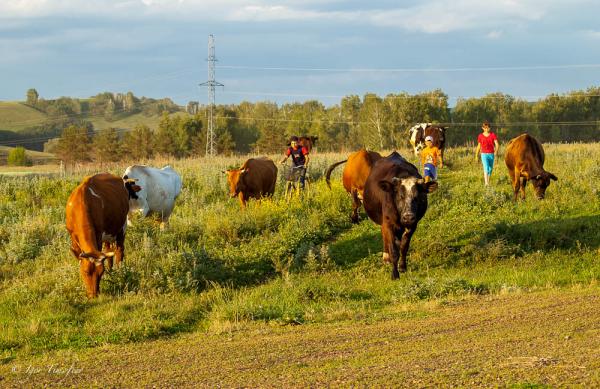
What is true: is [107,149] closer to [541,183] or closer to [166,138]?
[166,138]

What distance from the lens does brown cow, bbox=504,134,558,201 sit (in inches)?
822

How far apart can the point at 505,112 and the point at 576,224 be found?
70.1 meters

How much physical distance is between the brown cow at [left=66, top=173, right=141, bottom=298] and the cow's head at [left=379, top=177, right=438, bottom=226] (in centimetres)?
506

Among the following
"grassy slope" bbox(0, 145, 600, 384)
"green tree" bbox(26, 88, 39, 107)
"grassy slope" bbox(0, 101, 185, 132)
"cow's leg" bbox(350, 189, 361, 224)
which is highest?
Answer: "green tree" bbox(26, 88, 39, 107)

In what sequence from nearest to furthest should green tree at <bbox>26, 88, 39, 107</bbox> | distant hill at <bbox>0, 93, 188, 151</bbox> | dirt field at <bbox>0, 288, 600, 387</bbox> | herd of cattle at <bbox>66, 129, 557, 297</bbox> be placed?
dirt field at <bbox>0, 288, 600, 387</bbox> < herd of cattle at <bbox>66, 129, 557, 297</bbox> < distant hill at <bbox>0, 93, 188, 151</bbox> < green tree at <bbox>26, 88, 39, 107</bbox>

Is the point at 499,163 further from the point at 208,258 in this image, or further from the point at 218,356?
the point at 218,356

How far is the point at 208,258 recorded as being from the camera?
15820 millimetres

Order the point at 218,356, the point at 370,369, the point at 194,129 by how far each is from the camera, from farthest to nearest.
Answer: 1. the point at 194,129
2. the point at 218,356
3. the point at 370,369

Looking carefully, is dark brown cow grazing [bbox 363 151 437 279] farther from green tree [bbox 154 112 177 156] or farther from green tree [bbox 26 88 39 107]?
green tree [bbox 26 88 39 107]

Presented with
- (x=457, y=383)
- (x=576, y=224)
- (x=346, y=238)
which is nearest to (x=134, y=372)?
(x=457, y=383)

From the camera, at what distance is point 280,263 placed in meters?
16.0

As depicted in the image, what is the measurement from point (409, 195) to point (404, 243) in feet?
3.83

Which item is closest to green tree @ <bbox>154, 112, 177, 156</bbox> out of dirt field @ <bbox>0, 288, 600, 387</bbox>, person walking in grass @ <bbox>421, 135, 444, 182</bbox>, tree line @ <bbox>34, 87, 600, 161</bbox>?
tree line @ <bbox>34, 87, 600, 161</bbox>

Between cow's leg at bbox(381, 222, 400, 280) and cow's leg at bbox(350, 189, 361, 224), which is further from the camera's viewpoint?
cow's leg at bbox(350, 189, 361, 224)
